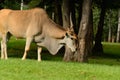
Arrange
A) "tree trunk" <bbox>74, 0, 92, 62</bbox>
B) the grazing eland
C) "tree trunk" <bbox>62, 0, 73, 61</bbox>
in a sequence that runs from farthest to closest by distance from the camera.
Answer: "tree trunk" <bbox>62, 0, 73, 61</bbox> → "tree trunk" <bbox>74, 0, 92, 62</bbox> → the grazing eland

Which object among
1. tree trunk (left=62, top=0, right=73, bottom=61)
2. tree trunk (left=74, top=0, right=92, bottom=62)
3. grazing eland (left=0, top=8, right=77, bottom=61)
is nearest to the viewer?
grazing eland (left=0, top=8, right=77, bottom=61)

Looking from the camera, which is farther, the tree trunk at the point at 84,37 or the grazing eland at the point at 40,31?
the tree trunk at the point at 84,37

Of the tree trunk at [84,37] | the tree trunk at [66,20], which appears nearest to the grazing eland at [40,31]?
the tree trunk at [84,37]

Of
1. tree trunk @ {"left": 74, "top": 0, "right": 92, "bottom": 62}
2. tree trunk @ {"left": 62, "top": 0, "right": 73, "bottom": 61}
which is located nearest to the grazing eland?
tree trunk @ {"left": 74, "top": 0, "right": 92, "bottom": 62}

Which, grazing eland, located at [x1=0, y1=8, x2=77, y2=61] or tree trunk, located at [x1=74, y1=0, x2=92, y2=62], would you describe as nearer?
grazing eland, located at [x1=0, y1=8, x2=77, y2=61]

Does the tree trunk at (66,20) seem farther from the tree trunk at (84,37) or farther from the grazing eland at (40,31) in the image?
the grazing eland at (40,31)

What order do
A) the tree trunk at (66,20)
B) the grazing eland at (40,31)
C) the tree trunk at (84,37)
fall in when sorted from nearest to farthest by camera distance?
1. the grazing eland at (40,31)
2. the tree trunk at (84,37)
3. the tree trunk at (66,20)

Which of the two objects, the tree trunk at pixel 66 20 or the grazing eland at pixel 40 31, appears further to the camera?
the tree trunk at pixel 66 20

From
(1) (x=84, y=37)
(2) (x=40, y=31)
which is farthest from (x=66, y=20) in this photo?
(2) (x=40, y=31)

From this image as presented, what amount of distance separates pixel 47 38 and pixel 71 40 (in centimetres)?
102

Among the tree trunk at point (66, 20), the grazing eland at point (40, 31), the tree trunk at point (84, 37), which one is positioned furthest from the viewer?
the tree trunk at point (66, 20)

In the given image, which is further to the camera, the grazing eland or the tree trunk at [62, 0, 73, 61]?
the tree trunk at [62, 0, 73, 61]

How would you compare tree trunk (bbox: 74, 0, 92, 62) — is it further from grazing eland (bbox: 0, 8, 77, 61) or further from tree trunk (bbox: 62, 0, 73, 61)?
grazing eland (bbox: 0, 8, 77, 61)

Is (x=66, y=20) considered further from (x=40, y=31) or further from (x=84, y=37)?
(x=40, y=31)
